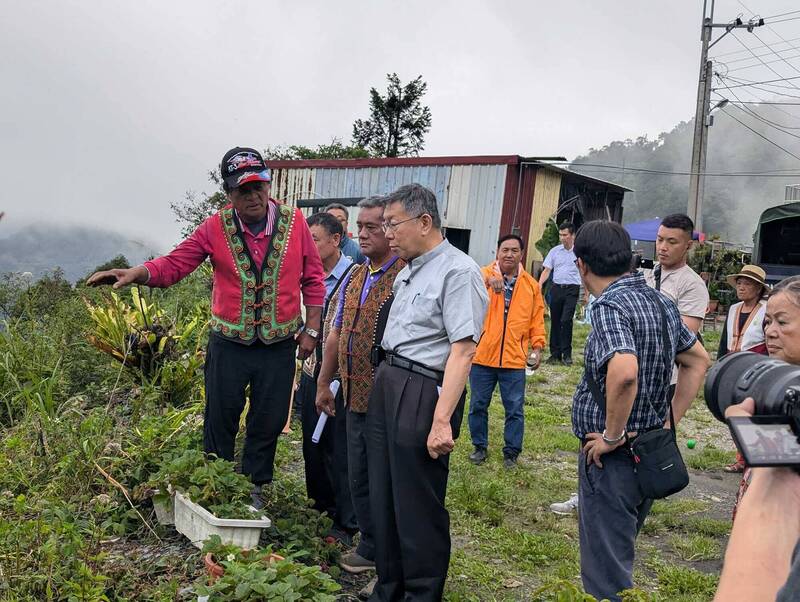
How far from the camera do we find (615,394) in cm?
295

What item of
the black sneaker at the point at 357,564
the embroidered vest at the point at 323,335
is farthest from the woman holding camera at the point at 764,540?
the embroidered vest at the point at 323,335

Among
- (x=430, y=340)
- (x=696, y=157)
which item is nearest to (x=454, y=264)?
(x=430, y=340)

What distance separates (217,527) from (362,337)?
120 cm

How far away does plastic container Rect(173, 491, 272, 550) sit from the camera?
3.46 meters

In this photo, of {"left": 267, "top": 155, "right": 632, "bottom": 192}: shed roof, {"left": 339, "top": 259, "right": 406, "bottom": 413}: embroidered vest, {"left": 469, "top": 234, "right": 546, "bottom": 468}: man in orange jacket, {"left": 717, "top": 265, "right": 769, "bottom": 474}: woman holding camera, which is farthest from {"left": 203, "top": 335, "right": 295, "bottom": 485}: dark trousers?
{"left": 267, "top": 155, "right": 632, "bottom": 192}: shed roof

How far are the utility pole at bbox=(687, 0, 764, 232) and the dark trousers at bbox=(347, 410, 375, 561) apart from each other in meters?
16.1

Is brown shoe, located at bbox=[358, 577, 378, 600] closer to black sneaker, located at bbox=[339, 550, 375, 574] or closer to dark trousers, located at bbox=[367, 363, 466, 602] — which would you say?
black sneaker, located at bbox=[339, 550, 375, 574]

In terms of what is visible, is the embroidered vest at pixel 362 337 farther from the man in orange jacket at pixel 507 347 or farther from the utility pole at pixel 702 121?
the utility pole at pixel 702 121

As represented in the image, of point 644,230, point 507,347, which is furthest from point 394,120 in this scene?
point 507,347

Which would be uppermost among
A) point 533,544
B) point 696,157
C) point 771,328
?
point 696,157

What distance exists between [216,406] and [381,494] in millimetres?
1173

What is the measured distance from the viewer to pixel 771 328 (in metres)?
2.03

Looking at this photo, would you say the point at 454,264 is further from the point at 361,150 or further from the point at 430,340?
the point at 361,150

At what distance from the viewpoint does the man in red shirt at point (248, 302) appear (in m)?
4.10
